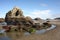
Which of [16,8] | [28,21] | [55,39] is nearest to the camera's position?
[55,39]

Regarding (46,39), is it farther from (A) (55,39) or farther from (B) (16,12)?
(B) (16,12)

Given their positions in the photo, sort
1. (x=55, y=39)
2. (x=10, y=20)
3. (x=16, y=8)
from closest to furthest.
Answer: (x=55, y=39) → (x=10, y=20) → (x=16, y=8)

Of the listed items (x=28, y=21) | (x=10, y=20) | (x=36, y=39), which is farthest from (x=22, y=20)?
(x=36, y=39)

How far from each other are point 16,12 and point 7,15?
3859 mm

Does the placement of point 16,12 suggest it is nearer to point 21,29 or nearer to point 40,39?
point 21,29

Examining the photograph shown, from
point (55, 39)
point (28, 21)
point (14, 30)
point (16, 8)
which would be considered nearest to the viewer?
point (55, 39)

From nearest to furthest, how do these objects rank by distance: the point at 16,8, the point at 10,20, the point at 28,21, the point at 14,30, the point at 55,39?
the point at 55,39, the point at 14,30, the point at 28,21, the point at 10,20, the point at 16,8

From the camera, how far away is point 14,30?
111 feet

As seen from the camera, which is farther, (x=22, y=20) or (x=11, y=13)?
(x=11, y=13)

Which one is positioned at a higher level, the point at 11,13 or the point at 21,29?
the point at 11,13

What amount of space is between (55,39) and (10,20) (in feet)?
124

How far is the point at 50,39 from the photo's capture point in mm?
21469

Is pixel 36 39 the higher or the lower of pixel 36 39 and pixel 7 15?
the lower

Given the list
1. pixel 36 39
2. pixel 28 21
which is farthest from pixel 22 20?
pixel 36 39
